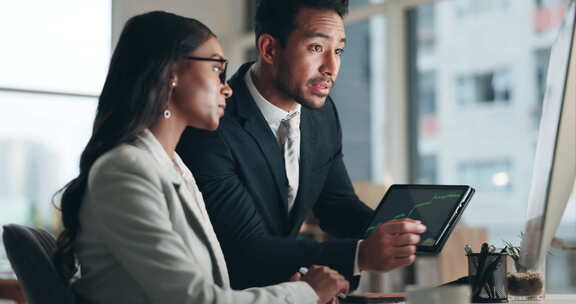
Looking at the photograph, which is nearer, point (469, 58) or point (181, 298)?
point (181, 298)

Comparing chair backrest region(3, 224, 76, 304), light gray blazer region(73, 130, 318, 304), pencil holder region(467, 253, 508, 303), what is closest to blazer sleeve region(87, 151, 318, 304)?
light gray blazer region(73, 130, 318, 304)

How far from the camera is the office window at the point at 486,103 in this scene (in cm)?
489

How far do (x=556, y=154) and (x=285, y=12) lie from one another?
3.29 feet

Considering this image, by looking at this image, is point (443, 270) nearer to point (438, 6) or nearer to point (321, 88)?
point (438, 6)

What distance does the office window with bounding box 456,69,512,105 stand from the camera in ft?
16.3

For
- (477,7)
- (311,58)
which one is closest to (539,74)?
(477,7)

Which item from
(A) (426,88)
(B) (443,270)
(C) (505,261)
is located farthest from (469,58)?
(C) (505,261)

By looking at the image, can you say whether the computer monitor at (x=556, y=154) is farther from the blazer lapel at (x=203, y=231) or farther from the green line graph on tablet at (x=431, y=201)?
the blazer lapel at (x=203, y=231)

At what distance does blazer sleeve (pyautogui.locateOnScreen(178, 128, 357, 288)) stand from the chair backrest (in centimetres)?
50

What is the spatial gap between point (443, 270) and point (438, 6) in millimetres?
1809

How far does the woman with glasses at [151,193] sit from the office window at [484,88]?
3685mm

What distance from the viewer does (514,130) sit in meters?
4.95

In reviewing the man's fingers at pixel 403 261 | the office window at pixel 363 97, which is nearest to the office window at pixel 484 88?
the office window at pixel 363 97

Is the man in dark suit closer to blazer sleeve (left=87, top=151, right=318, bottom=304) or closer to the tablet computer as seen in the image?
the tablet computer
